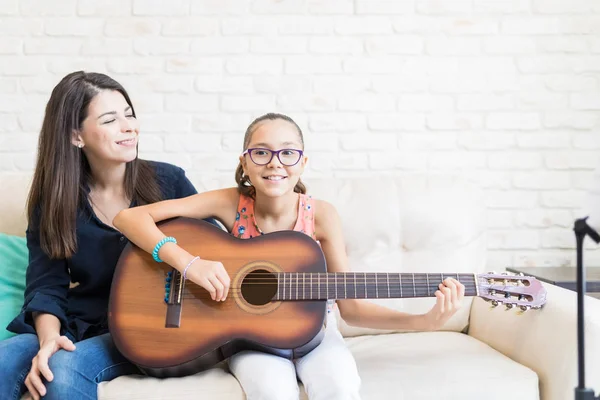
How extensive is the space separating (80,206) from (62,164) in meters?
0.13

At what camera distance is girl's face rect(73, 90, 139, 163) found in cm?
180

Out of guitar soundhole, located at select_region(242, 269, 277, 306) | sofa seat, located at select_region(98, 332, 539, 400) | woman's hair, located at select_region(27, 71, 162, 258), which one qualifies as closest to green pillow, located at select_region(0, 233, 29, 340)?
woman's hair, located at select_region(27, 71, 162, 258)

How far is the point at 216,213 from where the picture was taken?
180 centimetres

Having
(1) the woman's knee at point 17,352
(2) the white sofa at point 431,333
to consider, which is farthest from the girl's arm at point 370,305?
(1) the woman's knee at point 17,352

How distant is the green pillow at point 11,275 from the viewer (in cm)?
180

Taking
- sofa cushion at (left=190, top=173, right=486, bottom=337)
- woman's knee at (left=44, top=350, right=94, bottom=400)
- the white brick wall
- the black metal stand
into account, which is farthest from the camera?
the white brick wall

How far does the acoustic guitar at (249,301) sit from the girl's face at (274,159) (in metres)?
0.17

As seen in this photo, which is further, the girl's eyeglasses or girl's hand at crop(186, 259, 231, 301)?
the girl's eyeglasses

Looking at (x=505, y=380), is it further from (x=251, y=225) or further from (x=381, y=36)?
(x=381, y=36)

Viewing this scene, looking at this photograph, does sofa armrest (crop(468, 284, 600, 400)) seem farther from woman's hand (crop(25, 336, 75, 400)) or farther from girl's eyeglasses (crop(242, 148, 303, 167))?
woman's hand (crop(25, 336, 75, 400))

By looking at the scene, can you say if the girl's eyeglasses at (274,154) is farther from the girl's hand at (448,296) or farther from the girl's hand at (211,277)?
the girl's hand at (448,296)

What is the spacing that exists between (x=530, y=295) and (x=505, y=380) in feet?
0.74

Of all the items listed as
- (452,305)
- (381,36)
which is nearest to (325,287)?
(452,305)

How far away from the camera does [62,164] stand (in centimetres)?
181
